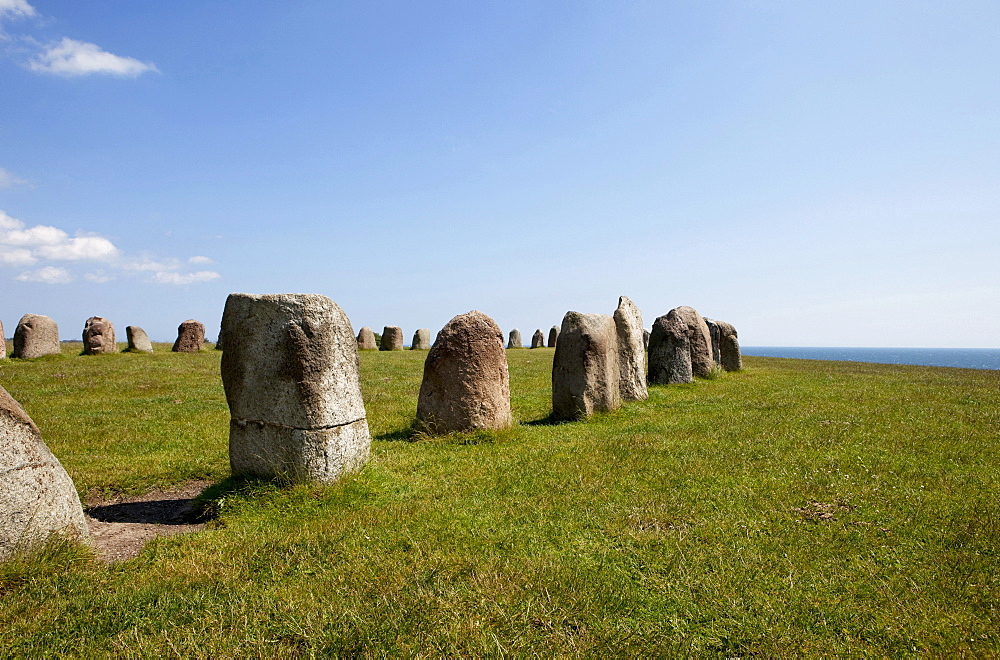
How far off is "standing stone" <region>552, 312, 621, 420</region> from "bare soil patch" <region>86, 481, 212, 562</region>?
642 cm

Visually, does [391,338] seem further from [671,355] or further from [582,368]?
[582,368]

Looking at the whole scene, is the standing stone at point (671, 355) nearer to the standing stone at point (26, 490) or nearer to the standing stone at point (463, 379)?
the standing stone at point (463, 379)

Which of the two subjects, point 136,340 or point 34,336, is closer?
point 34,336

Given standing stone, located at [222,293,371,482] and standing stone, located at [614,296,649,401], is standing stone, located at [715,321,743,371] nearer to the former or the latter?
standing stone, located at [614,296,649,401]

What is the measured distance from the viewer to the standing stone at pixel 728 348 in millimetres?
22250

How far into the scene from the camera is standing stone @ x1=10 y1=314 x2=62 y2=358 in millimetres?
23344

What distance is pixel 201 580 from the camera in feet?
14.6

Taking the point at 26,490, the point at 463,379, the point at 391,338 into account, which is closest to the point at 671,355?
the point at 463,379

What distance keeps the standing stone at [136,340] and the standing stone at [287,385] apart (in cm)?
2622

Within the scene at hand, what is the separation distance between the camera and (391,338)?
111 ft

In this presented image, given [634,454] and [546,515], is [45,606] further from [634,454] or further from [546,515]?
[634,454]

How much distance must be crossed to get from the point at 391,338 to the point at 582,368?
2426cm

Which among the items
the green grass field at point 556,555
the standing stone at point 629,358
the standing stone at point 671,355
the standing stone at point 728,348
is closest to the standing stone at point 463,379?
the green grass field at point 556,555

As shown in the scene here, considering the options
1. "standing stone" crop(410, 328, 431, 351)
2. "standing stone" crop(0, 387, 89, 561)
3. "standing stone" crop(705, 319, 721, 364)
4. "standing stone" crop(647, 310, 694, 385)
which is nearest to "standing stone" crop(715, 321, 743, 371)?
"standing stone" crop(705, 319, 721, 364)
